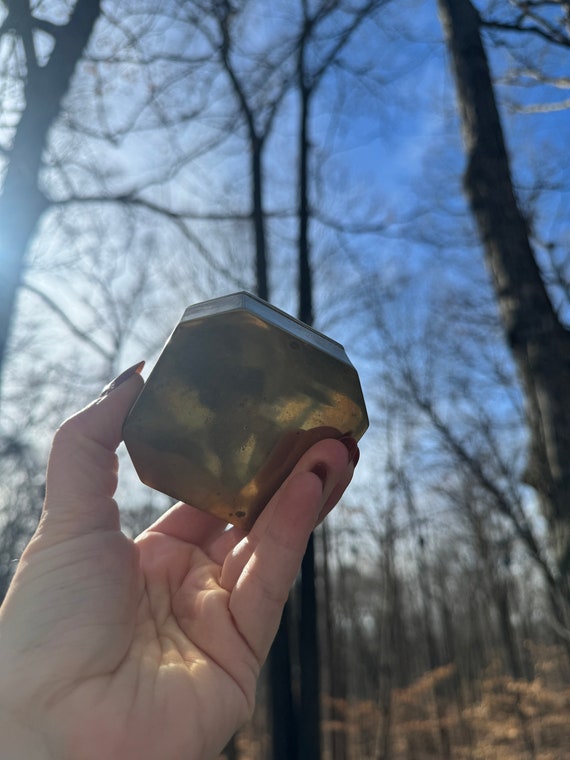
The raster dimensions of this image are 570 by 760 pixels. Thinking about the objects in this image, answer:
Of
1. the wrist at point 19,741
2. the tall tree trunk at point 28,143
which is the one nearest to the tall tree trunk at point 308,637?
the tall tree trunk at point 28,143

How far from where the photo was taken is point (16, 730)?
101 cm

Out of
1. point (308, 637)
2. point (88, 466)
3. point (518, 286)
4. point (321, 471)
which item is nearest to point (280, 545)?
point (321, 471)

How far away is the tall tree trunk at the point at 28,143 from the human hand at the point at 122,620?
10.9 feet

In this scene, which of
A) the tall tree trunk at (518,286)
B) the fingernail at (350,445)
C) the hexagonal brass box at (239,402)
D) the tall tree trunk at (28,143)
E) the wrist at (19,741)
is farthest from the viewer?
the tall tree trunk at (28,143)

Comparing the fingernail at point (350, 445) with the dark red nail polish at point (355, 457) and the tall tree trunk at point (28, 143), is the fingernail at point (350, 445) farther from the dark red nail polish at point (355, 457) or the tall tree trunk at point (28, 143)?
the tall tree trunk at point (28, 143)

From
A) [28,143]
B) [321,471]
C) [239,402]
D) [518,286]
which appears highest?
[28,143]

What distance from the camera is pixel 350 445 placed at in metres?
1.34

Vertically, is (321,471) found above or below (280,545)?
above

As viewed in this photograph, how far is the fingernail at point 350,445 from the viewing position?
1.32m

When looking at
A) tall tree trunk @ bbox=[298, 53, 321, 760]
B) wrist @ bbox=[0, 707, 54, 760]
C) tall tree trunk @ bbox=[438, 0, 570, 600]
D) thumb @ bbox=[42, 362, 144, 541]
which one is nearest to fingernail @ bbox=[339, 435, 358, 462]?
thumb @ bbox=[42, 362, 144, 541]

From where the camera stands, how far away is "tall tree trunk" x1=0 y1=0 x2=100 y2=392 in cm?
415

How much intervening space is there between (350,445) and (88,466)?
63cm

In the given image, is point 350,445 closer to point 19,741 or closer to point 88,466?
point 88,466

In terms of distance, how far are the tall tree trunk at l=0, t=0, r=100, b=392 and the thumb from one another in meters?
3.28
